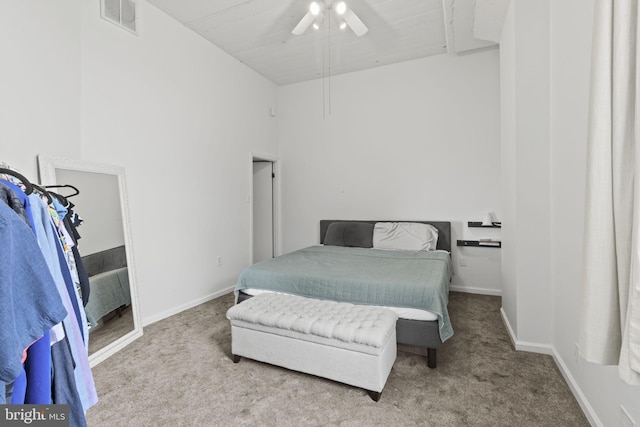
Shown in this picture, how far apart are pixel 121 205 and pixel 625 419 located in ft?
10.8

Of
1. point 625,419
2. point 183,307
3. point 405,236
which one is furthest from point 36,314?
point 405,236

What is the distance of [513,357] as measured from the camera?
211 centimetres

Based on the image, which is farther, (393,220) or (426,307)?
(393,220)

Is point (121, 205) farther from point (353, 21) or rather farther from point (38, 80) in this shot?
point (353, 21)

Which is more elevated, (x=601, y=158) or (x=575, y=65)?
(x=575, y=65)

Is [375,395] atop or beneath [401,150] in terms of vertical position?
beneath

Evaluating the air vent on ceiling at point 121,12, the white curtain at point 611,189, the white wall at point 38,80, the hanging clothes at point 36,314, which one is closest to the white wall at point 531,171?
the white curtain at point 611,189

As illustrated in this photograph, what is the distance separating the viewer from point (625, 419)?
45.6 inches

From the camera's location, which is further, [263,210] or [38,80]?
[263,210]

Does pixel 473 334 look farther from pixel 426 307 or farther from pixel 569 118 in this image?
pixel 569 118

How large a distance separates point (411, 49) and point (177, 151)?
3.04 metres

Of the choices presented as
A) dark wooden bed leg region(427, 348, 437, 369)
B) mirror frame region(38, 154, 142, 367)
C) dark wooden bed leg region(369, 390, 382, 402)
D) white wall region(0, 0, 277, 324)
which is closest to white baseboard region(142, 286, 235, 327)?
white wall region(0, 0, 277, 324)

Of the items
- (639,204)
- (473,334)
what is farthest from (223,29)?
(473,334)

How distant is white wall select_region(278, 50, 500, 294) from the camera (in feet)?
11.9
